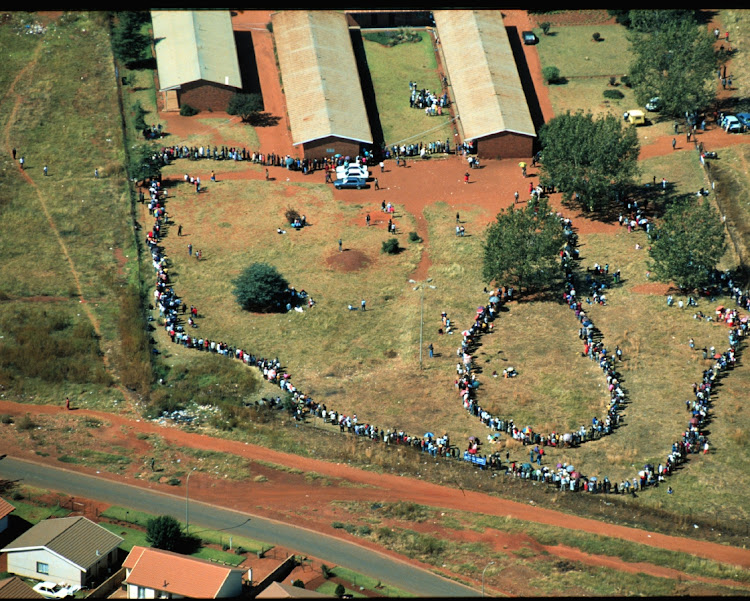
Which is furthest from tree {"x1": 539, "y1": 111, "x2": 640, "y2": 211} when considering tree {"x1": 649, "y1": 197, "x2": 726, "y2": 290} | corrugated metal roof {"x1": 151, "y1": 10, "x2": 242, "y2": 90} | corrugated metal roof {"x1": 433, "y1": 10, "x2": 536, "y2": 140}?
corrugated metal roof {"x1": 151, "y1": 10, "x2": 242, "y2": 90}

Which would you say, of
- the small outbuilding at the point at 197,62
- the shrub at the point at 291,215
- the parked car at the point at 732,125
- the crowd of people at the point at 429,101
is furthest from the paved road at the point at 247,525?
the parked car at the point at 732,125

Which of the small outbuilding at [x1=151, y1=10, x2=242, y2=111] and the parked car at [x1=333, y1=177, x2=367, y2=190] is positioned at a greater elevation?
the small outbuilding at [x1=151, y1=10, x2=242, y2=111]

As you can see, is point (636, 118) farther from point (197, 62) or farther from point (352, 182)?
point (197, 62)

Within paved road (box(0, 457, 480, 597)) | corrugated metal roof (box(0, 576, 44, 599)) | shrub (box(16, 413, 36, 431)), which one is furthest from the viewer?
shrub (box(16, 413, 36, 431))

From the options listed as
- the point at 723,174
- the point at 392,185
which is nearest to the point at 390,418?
the point at 392,185

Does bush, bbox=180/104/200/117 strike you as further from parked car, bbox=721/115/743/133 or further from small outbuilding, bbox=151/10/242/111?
parked car, bbox=721/115/743/133

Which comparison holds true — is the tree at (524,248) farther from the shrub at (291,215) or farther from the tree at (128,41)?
the tree at (128,41)

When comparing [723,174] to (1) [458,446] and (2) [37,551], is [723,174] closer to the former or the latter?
(1) [458,446]

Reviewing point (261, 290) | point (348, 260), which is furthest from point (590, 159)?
point (261, 290)
